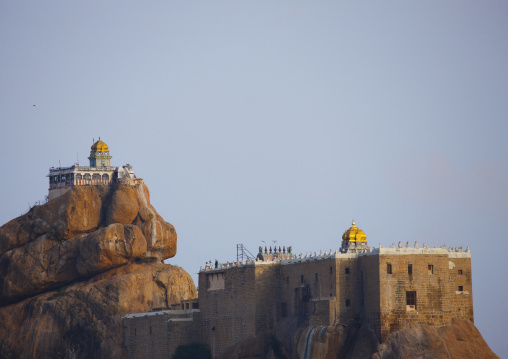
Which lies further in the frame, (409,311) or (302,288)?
(302,288)

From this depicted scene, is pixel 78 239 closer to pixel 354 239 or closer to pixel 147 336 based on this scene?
pixel 147 336

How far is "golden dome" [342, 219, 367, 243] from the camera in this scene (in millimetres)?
128875

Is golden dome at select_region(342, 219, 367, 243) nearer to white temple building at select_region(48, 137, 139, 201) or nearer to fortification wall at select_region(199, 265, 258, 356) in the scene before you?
fortification wall at select_region(199, 265, 258, 356)

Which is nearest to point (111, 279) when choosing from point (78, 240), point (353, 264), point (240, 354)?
point (78, 240)

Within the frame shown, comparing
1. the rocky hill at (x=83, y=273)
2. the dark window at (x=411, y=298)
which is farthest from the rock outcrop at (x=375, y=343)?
the rocky hill at (x=83, y=273)

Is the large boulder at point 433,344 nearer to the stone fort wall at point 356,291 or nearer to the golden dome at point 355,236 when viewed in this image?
the stone fort wall at point 356,291

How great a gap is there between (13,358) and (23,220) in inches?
739

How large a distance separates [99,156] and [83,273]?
2061 cm

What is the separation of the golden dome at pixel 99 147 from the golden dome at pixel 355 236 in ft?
178

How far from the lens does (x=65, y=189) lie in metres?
168

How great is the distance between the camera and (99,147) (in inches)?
6845

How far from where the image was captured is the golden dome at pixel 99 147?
173750 mm

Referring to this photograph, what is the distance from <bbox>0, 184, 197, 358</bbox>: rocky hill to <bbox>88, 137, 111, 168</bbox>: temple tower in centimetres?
711

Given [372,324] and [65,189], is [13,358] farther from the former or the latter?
[372,324]
